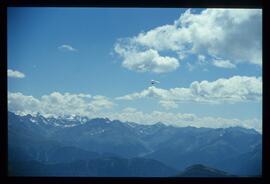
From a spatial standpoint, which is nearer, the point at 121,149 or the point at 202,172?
the point at 202,172

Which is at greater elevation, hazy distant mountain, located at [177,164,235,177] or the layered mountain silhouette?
the layered mountain silhouette

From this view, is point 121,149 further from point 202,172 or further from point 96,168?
point 202,172

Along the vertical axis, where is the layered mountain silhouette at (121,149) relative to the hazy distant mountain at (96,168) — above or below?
above

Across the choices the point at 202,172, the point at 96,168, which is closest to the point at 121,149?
the point at 96,168

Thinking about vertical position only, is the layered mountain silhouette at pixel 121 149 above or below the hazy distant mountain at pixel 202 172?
above
